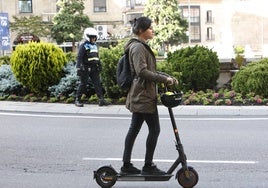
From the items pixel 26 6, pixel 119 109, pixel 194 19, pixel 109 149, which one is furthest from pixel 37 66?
pixel 194 19

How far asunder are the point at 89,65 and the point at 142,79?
25.6 feet

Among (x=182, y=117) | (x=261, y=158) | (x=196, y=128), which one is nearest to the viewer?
(x=261, y=158)

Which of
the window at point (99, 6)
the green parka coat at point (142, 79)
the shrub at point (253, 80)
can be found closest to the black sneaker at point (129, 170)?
the green parka coat at point (142, 79)

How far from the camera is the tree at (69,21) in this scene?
4862 cm

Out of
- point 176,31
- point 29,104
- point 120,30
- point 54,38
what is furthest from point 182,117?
point 120,30

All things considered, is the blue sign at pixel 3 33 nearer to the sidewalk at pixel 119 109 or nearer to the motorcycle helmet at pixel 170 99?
the sidewalk at pixel 119 109

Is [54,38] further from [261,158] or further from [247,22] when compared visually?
[261,158]

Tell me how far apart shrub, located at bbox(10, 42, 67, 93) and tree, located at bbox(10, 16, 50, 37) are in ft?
118

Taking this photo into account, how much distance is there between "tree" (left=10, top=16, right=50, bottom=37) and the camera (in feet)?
169

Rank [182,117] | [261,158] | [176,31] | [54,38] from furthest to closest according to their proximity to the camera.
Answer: [54,38], [176,31], [182,117], [261,158]

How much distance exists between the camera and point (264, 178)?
23.3 feet

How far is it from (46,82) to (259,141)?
771 cm

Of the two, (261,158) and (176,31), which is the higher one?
(176,31)

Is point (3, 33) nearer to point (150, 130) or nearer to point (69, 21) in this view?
point (150, 130)
